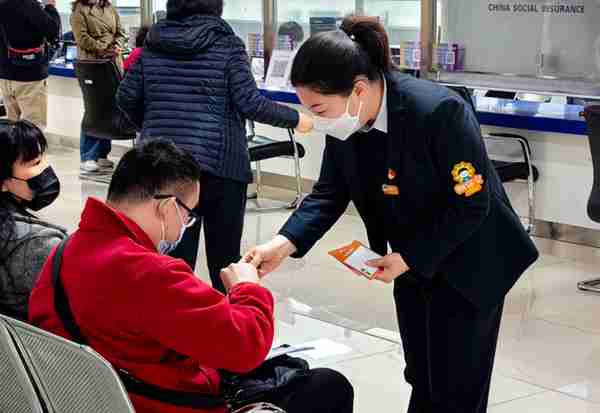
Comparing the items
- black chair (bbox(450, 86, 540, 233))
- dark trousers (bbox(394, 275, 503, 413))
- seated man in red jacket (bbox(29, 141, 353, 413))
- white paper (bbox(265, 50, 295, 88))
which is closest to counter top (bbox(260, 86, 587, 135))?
black chair (bbox(450, 86, 540, 233))

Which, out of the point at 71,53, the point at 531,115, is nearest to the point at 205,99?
the point at 531,115

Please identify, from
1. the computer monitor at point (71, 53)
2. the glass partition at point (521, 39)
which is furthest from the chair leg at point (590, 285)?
the computer monitor at point (71, 53)

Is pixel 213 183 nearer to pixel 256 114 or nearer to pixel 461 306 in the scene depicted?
pixel 256 114

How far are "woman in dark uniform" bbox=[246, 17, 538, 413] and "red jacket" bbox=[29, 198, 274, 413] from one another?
0.47 metres

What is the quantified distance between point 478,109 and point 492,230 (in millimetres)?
4043

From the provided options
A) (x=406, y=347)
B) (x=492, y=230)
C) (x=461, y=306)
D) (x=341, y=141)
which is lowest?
(x=406, y=347)

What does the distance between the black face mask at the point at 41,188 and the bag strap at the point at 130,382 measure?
76cm

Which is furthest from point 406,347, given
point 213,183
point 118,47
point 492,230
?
point 118,47

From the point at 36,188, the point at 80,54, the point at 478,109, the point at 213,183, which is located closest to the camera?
the point at 36,188

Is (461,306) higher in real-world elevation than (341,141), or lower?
lower

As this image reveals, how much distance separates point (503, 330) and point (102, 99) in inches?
168

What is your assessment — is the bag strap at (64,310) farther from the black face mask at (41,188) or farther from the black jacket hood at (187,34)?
the black jacket hood at (187,34)

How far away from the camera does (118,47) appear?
9.47 m

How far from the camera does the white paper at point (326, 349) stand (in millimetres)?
4344
